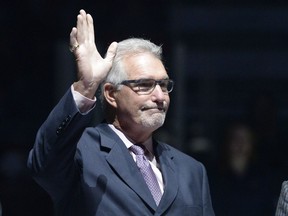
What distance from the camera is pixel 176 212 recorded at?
171 inches

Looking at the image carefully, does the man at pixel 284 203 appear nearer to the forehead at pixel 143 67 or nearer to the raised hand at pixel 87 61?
the forehead at pixel 143 67

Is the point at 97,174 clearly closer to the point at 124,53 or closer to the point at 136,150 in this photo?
the point at 136,150

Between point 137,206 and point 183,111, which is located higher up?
point 137,206

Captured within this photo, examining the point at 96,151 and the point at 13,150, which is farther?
the point at 13,150

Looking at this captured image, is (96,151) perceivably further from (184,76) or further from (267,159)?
(184,76)

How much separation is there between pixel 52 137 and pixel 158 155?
69 centimetres

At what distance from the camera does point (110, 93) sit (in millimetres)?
4527

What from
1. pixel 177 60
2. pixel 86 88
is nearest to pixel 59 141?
pixel 86 88

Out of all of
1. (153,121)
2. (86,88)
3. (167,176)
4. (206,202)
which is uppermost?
(86,88)

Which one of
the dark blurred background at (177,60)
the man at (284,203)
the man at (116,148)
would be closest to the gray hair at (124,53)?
the man at (116,148)

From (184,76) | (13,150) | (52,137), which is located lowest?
(13,150)

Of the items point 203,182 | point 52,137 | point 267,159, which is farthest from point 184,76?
point 52,137

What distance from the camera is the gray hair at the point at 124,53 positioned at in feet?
14.7

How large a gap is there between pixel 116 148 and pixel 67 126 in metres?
0.41
